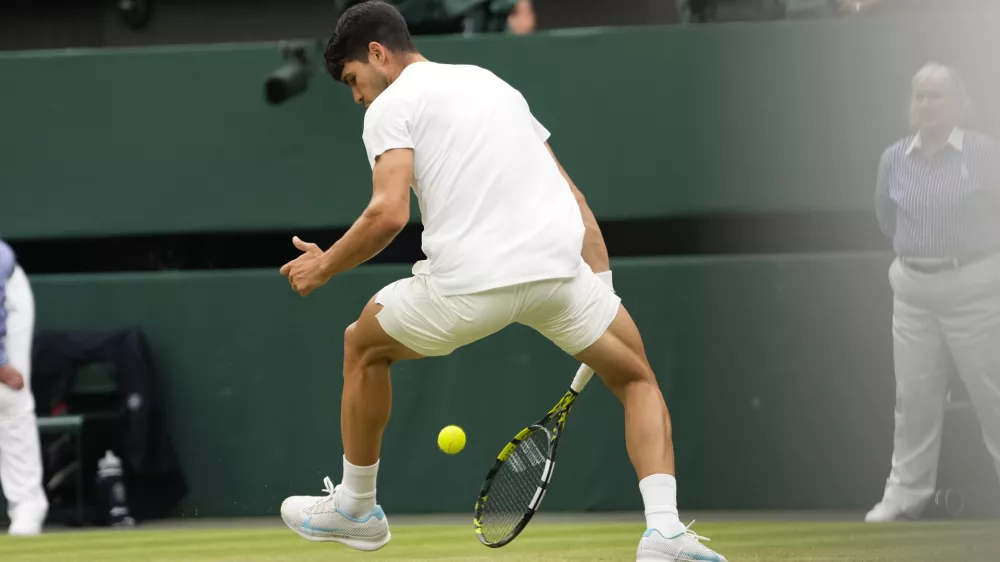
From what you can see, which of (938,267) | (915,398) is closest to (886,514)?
(915,398)

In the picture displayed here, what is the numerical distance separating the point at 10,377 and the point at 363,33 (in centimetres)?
402

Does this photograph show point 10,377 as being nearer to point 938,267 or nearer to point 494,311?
point 494,311

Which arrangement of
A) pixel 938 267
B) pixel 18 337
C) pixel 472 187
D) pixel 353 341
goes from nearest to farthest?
1. pixel 472 187
2. pixel 353 341
3. pixel 938 267
4. pixel 18 337

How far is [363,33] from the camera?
4.05 metres

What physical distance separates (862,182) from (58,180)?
4.56m

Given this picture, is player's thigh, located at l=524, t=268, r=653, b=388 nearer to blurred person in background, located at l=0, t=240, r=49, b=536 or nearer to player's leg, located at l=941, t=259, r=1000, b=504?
player's leg, located at l=941, t=259, r=1000, b=504

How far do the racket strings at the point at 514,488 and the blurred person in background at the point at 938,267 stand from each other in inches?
89.5

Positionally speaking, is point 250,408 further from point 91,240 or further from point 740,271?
point 740,271

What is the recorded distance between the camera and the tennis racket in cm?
438

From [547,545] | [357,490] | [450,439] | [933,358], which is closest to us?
[357,490]

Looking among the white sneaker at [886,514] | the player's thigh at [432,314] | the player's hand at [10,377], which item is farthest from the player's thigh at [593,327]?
the player's hand at [10,377]

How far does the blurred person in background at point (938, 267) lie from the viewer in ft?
19.2

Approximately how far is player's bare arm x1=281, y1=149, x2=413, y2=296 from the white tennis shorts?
0.66 feet

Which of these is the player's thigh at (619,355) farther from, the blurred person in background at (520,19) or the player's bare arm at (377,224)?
the blurred person in background at (520,19)
